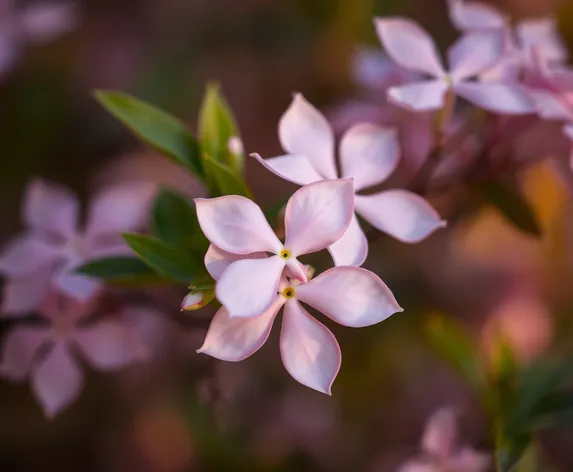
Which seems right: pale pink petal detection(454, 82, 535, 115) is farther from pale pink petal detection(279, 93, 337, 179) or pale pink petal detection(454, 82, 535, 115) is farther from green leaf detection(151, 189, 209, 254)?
green leaf detection(151, 189, 209, 254)

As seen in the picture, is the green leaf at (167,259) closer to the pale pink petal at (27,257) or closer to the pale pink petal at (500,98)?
the pale pink petal at (27,257)

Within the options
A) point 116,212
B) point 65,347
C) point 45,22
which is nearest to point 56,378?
point 65,347

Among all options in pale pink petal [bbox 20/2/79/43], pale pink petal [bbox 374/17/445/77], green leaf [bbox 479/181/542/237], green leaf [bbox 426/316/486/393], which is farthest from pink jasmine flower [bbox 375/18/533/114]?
pale pink petal [bbox 20/2/79/43]

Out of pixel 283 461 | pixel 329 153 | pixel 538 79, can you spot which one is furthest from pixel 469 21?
pixel 283 461

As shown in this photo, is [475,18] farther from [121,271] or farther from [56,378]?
[56,378]

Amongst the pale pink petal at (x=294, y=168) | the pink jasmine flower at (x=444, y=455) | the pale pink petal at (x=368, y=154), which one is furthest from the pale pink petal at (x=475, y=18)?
the pink jasmine flower at (x=444, y=455)

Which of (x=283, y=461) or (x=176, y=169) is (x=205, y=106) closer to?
(x=283, y=461)

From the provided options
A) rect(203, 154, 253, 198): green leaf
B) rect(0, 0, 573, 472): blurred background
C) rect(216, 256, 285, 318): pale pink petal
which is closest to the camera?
rect(216, 256, 285, 318): pale pink petal
